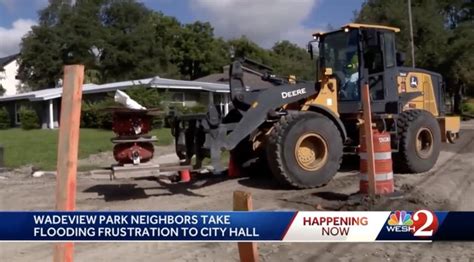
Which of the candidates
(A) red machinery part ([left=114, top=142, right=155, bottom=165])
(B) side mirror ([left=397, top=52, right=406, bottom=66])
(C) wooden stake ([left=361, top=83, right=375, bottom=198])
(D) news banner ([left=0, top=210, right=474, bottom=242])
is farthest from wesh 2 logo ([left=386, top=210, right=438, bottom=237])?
(B) side mirror ([left=397, top=52, right=406, bottom=66])

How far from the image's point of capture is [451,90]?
42.6m

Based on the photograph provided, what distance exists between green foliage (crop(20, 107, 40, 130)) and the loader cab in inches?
1238

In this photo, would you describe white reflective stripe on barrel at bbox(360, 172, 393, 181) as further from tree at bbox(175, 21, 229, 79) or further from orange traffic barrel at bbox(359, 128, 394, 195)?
tree at bbox(175, 21, 229, 79)

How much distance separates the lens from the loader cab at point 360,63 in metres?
12.2

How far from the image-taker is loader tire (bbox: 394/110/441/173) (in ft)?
40.5

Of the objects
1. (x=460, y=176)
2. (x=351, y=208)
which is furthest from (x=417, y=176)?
(x=351, y=208)

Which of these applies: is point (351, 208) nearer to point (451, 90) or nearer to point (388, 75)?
point (388, 75)

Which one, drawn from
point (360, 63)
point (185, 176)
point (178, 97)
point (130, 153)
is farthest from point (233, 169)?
point (178, 97)

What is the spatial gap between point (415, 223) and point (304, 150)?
6.75m

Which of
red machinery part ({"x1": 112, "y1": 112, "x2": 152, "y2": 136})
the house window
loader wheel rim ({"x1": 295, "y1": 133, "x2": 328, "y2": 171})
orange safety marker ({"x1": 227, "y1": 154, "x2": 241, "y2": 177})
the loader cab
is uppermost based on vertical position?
the house window

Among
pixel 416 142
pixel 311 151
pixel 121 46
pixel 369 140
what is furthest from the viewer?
pixel 121 46

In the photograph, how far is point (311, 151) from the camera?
10.8 m

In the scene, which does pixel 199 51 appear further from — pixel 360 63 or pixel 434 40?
pixel 360 63

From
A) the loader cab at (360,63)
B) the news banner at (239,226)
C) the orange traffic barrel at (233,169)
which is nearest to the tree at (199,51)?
the loader cab at (360,63)
